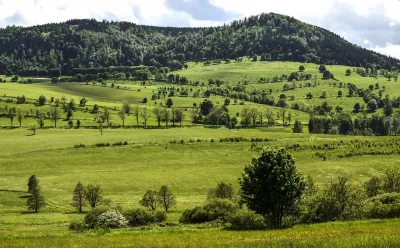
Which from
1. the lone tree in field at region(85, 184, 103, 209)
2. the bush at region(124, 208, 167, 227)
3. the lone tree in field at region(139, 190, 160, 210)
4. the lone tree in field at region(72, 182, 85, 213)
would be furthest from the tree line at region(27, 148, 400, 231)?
the lone tree in field at region(85, 184, 103, 209)

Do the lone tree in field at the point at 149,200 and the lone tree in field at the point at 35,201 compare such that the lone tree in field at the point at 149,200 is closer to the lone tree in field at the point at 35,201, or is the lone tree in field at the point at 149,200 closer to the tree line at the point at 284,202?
the lone tree in field at the point at 35,201

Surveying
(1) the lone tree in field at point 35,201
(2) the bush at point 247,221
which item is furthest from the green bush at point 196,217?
(1) the lone tree in field at point 35,201

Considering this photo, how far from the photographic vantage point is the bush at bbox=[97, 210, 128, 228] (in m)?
61.4

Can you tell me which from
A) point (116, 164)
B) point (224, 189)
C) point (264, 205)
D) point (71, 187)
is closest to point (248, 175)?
point (264, 205)

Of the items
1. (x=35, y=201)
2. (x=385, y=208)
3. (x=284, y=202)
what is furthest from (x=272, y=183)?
(x=35, y=201)

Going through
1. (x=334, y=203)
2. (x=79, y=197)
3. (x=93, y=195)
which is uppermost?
(x=334, y=203)

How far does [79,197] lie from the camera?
93.9 metres

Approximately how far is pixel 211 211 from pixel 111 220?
1563 cm

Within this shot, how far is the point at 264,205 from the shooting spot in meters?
53.7

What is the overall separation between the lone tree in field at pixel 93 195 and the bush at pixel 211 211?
34009 mm

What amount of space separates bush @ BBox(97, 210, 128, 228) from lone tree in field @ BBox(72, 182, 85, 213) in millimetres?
31663

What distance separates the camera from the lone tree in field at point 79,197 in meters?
93.4

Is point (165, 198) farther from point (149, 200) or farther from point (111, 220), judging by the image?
point (111, 220)

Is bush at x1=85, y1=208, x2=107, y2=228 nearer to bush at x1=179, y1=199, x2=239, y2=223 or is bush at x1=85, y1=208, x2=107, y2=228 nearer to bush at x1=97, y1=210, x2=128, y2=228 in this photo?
bush at x1=97, y1=210, x2=128, y2=228
